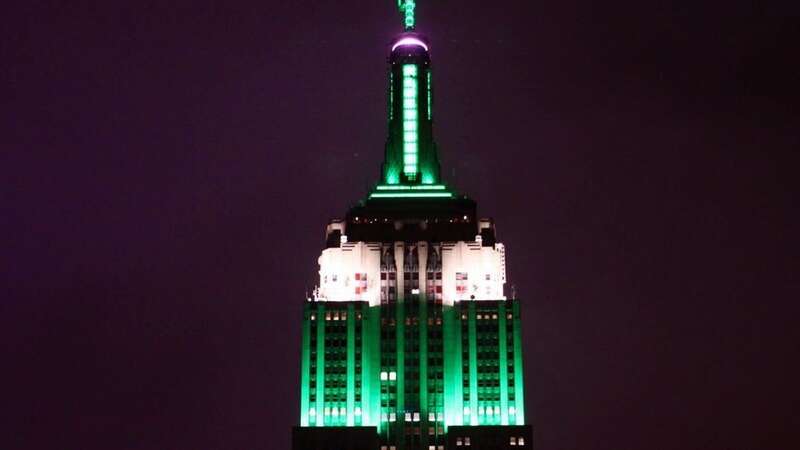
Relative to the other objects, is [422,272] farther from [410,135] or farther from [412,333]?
[410,135]

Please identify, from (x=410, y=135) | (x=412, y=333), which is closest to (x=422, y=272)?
(x=412, y=333)

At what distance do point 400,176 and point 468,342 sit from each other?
29576 millimetres

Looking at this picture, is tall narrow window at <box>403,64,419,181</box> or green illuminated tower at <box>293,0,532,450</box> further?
tall narrow window at <box>403,64,419,181</box>

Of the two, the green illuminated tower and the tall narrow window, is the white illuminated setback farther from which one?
the tall narrow window

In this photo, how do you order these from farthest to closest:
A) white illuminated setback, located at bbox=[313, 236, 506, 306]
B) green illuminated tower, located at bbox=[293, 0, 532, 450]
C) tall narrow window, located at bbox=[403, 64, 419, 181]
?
tall narrow window, located at bbox=[403, 64, 419, 181]
white illuminated setback, located at bbox=[313, 236, 506, 306]
green illuminated tower, located at bbox=[293, 0, 532, 450]

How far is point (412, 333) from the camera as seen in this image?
183 meters

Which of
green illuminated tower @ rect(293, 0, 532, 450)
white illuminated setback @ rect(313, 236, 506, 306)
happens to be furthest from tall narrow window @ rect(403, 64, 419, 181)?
white illuminated setback @ rect(313, 236, 506, 306)

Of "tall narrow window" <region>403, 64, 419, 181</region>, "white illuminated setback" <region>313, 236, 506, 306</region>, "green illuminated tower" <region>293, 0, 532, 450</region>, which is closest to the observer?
"green illuminated tower" <region>293, 0, 532, 450</region>

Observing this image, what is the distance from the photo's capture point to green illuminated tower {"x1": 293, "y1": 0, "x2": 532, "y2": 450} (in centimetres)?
17675

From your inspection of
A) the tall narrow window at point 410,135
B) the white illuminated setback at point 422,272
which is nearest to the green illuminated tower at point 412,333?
the white illuminated setback at point 422,272

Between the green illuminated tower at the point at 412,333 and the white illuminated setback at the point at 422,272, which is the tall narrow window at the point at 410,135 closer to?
the green illuminated tower at the point at 412,333

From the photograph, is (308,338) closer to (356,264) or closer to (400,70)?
(356,264)

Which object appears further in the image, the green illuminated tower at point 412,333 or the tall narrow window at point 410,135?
the tall narrow window at point 410,135

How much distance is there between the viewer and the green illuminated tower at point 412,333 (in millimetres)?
176750
